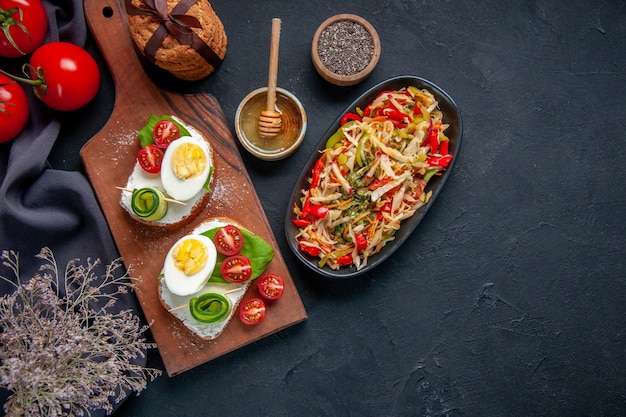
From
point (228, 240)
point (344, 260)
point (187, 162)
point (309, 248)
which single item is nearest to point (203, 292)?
point (228, 240)

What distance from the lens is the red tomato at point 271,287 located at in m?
3.88

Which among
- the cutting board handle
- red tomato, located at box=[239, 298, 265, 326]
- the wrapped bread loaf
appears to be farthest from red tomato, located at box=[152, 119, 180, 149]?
red tomato, located at box=[239, 298, 265, 326]

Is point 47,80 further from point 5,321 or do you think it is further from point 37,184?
point 5,321

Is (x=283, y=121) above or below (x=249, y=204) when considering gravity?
above

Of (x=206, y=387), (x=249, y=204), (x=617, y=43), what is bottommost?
(x=206, y=387)

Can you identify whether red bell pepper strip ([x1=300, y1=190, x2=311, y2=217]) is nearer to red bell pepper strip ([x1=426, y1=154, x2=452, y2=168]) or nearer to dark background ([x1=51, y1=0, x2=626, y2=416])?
dark background ([x1=51, y1=0, x2=626, y2=416])

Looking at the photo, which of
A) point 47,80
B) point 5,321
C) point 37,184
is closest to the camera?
point 5,321

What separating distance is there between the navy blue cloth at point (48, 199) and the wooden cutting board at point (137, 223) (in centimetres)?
9

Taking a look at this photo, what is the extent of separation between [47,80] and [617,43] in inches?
164

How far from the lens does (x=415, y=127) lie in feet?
12.7

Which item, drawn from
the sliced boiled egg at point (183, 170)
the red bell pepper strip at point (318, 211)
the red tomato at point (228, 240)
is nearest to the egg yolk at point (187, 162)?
the sliced boiled egg at point (183, 170)

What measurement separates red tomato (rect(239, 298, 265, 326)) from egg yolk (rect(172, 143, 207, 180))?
3.17 ft

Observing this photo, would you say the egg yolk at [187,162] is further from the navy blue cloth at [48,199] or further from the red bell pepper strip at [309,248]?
the red bell pepper strip at [309,248]

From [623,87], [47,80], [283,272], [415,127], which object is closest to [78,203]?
[47,80]
